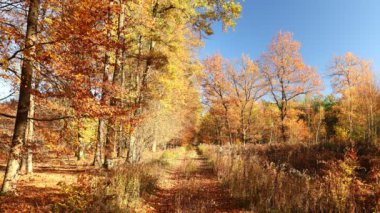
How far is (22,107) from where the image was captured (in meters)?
6.38

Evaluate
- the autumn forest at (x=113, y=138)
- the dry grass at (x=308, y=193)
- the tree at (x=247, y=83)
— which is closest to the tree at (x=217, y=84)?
the tree at (x=247, y=83)

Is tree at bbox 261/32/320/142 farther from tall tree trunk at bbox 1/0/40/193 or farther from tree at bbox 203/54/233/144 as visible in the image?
tall tree trunk at bbox 1/0/40/193

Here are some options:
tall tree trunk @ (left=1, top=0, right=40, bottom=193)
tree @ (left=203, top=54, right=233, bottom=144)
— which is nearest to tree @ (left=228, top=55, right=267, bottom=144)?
tree @ (left=203, top=54, right=233, bottom=144)

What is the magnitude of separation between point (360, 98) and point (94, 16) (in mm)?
35949

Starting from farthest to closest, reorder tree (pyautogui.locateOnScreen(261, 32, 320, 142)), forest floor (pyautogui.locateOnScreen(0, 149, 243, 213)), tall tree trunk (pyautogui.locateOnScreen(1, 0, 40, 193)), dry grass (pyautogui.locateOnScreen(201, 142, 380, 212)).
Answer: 1. tree (pyautogui.locateOnScreen(261, 32, 320, 142))
2. tall tree trunk (pyautogui.locateOnScreen(1, 0, 40, 193))
3. forest floor (pyautogui.locateOnScreen(0, 149, 243, 213))
4. dry grass (pyautogui.locateOnScreen(201, 142, 380, 212))

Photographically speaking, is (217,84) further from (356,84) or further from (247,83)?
(356,84)

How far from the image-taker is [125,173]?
713 centimetres

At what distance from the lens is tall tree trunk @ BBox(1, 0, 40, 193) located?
6035 millimetres

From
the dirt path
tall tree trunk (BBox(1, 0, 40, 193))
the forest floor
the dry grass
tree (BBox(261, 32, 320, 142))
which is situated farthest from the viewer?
tree (BBox(261, 32, 320, 142))

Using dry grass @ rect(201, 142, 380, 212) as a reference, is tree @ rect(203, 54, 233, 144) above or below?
above

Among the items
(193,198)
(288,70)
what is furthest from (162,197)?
(288,70)

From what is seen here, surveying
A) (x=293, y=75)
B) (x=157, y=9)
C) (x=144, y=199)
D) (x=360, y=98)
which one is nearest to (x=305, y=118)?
(x=360, y=98)

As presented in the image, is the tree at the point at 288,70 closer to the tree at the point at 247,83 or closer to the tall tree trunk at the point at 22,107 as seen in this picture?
the tree at the point at 247,83

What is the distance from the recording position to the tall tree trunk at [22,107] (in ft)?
19.8
